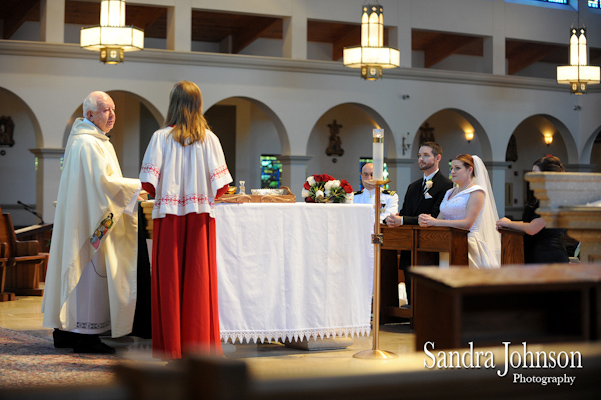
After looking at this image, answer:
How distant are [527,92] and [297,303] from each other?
43.6 feet

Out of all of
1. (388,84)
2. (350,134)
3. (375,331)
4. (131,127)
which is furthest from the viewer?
(350,134)

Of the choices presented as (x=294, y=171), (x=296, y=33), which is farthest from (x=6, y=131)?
(x=296, y=33)

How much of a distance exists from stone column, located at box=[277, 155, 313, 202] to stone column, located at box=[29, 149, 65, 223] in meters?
4.30

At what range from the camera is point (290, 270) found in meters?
4.70

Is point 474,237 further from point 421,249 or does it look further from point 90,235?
point 90,235

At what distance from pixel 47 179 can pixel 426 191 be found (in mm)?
8097

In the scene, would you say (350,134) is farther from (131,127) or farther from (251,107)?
(131,127)

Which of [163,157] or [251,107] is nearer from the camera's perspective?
[163,157]

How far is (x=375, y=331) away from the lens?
461 centimetres

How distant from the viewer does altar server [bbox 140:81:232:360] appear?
13.8 ft

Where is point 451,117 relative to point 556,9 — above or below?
below

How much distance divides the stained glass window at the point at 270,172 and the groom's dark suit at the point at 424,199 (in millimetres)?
11130

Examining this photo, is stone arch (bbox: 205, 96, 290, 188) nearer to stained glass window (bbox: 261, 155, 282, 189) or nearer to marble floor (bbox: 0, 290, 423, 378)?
stained glass window (bbox: 261, 155, 282, 189)

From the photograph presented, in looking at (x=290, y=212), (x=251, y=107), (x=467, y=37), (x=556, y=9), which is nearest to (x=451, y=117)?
(x=467, y=37)
